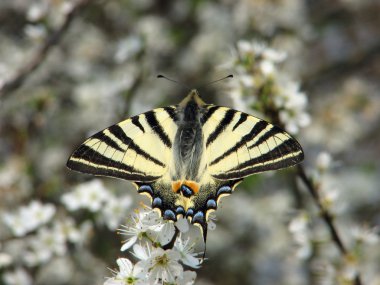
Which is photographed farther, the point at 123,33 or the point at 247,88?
the point at 123,33

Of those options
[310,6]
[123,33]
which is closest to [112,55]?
[123,33]

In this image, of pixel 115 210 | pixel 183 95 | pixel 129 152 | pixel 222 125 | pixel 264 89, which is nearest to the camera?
pixel 129 152

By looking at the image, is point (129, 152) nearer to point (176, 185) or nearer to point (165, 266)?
point (176, 185)

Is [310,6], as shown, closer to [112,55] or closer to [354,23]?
[354,23]

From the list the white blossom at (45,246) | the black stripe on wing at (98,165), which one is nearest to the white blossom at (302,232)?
the black stripe on wing at (98,165)

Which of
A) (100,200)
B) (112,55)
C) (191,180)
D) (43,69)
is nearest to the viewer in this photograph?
(191,180)

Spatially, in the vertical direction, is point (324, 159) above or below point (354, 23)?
below

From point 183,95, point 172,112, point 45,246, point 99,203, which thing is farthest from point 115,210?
point 183,95
